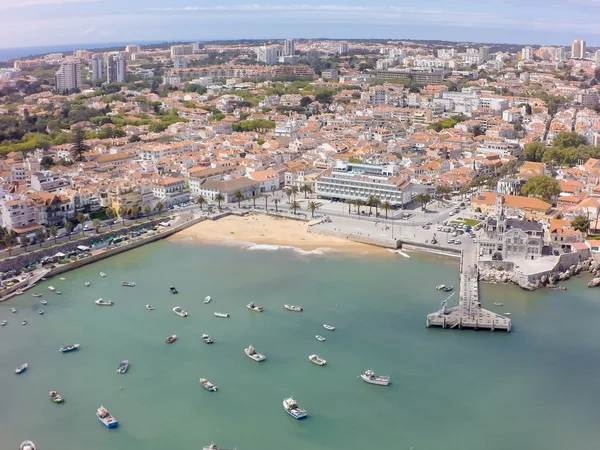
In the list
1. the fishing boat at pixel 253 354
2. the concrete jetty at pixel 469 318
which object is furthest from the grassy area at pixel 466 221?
the fishing boat at pixel 253 354

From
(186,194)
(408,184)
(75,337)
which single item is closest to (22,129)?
(186,194)

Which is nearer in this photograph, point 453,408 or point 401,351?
point 453,408

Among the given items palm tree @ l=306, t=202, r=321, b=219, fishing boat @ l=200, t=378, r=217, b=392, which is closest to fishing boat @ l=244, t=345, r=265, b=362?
fishing boat @ l=200, t=378, r=217, b=392

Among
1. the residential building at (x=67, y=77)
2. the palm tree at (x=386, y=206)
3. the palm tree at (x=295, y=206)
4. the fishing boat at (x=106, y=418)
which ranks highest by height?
the residential building at (x=67, y=77)

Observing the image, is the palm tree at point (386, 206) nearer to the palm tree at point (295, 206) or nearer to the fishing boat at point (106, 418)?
the palm tree at point (295, 206)

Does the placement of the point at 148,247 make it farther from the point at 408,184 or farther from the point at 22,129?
the point at 22,129

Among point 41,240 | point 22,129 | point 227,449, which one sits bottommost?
point 227,449

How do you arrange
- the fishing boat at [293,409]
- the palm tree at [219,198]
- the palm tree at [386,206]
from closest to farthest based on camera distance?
1. the fishing boat at [293,409]
2. the palm tree at [386,206]
3. the palm tree at [219,198]
